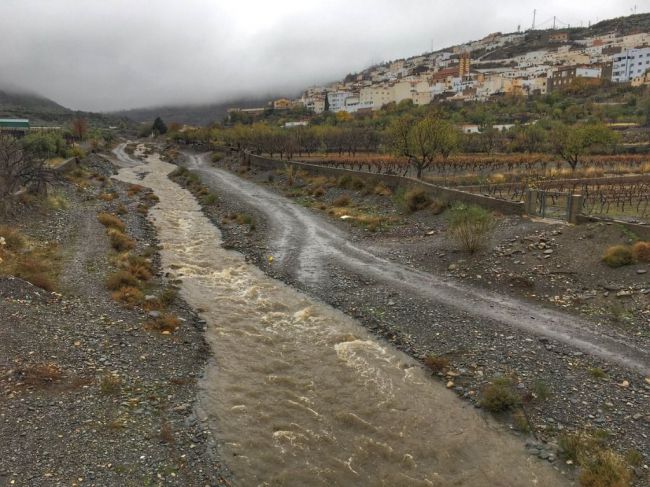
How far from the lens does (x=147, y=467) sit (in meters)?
9.55

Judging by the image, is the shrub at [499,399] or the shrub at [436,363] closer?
the shrub at [499,399]

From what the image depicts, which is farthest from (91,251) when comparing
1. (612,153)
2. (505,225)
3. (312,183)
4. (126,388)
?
(612,153)

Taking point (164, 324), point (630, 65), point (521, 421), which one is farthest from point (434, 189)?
point (630, 65)

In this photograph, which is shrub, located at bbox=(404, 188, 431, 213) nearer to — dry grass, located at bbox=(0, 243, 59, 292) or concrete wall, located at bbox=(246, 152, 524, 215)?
concrete wall, located at bbox=(246, 152, 524, 215)

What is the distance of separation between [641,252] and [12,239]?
85.9ft

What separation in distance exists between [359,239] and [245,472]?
20201 mm

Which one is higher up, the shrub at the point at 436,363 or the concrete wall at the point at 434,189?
the concrete wall at the point at 434,189

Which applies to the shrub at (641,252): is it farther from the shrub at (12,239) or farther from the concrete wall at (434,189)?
the shrub at (12,239)

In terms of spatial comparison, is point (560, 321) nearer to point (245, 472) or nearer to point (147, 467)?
point (245, 472)

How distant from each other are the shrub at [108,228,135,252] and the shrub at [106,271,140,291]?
220 inches

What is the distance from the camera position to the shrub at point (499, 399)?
12.1 metres

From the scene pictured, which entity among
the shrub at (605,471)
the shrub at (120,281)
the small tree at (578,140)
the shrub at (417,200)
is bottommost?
the shrub at (605,471)

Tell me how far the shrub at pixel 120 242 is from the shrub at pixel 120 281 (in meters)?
5.59

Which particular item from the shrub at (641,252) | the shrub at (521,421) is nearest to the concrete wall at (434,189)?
the shrub at (641,252)
